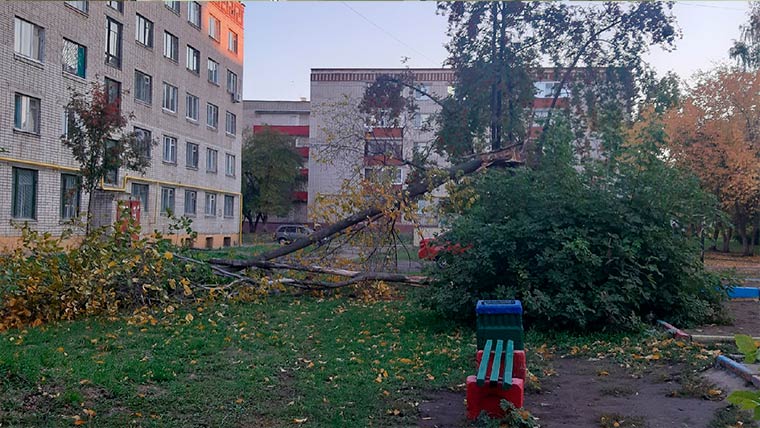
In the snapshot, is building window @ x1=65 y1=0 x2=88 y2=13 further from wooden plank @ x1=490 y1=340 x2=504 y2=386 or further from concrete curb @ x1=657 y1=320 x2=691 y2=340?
wooden plank @ x1=490 y1=340 x2=504 y2=386

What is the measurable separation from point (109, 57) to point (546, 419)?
1081 inches

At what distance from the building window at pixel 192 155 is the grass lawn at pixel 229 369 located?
26.5 meters

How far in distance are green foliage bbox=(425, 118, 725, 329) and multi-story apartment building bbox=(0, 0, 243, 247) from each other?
19.9 feet

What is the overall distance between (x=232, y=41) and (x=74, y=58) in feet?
56.9

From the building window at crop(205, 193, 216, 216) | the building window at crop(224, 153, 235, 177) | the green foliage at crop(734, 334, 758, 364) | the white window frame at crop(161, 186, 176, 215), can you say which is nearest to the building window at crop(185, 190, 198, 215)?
the building window at crop(205, 193, 216, 216)

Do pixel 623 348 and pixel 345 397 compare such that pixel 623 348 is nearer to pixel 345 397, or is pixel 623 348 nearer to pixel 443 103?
pixel 345 397

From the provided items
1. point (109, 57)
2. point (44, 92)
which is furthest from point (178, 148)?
point (44, 92)

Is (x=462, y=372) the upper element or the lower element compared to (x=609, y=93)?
lower

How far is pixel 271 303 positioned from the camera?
45.9ft

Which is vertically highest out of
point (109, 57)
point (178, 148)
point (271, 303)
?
point (109, 57)

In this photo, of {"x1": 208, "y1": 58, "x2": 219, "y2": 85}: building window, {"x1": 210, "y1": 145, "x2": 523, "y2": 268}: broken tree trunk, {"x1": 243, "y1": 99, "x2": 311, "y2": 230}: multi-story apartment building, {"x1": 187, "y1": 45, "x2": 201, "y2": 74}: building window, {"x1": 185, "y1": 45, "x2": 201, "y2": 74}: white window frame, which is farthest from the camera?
{"x1": 243, "y1": 99, "x2": 311, "y2": 230}: multi-story apartment building

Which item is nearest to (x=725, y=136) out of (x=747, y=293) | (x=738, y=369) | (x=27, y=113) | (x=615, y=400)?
(x=747, y=293)

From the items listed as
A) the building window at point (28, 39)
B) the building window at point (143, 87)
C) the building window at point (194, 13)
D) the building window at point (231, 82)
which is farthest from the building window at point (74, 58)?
the building window at point (231, 82)

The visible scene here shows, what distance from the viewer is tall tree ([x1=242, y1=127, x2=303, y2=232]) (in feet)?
188
